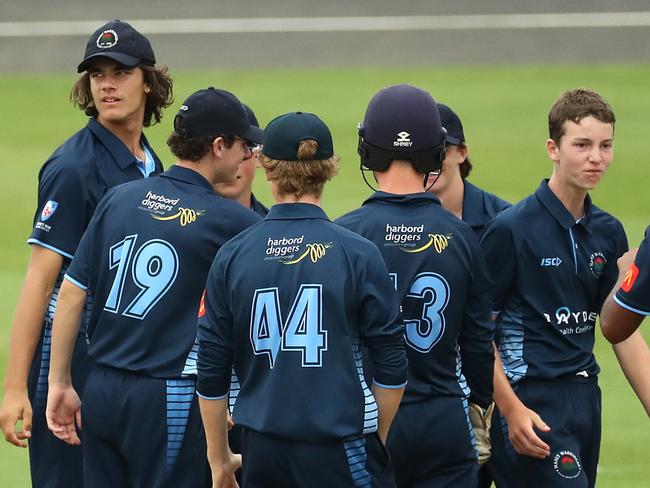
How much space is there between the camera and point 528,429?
5520 mm

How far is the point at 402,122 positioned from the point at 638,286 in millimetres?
1018

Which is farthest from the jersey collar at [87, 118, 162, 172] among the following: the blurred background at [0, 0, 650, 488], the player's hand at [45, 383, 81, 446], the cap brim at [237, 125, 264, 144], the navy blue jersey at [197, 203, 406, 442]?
the blurred background at [0, 0, 650, 488]

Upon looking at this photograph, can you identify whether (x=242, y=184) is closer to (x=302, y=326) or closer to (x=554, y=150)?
(x=554, y=150)

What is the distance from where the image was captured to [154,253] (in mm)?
5059

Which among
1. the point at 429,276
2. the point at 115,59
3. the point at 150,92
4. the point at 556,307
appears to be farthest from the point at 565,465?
the point at 115,59

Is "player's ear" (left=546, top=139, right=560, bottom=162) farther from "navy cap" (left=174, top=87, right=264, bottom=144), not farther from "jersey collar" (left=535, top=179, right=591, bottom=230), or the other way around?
"navy cap" (left=174, top=87, right=264, bottom=144)

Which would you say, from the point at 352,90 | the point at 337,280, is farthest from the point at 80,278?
the point at 352,90

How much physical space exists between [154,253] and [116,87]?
3.66ft

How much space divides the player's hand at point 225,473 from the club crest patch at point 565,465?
1.45 metres

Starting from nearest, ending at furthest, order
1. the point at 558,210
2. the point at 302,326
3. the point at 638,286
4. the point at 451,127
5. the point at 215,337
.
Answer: the point at 302,326 < the point at 215,337 < the point at 638,286 < the point at 558,210 < the point at 451,127

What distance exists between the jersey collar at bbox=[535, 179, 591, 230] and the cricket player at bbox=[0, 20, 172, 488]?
1.68 m

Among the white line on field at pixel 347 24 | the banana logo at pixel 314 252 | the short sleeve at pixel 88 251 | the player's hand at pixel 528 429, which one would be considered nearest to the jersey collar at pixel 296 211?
the banana logo at pixel 314 252

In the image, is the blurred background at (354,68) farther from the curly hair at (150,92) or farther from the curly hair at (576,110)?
the curly hair at (576,110)

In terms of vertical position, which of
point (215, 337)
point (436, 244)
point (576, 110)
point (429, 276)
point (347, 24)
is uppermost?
point (347, 24)
